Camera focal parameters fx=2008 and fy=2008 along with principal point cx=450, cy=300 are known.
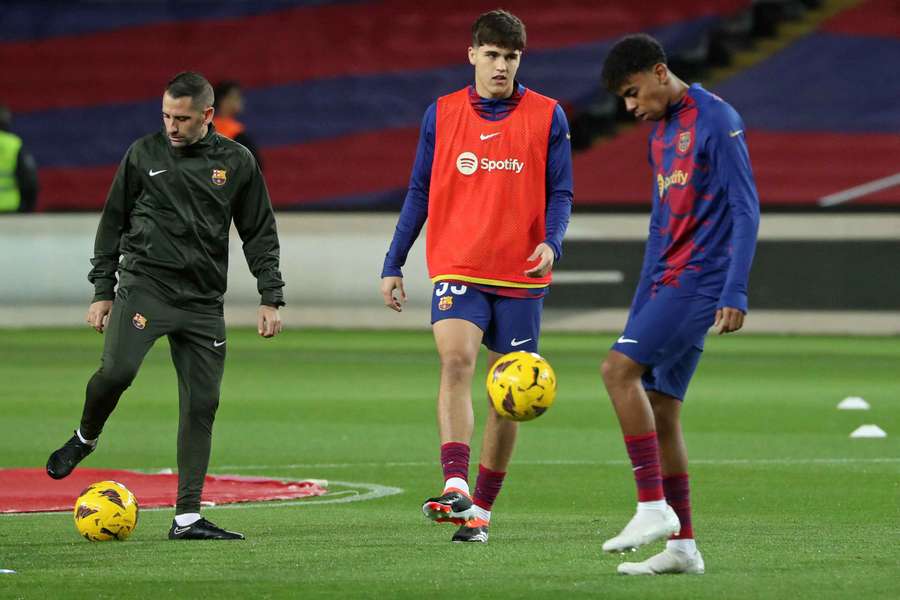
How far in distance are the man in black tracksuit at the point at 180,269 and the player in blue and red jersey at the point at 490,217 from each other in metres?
0.77

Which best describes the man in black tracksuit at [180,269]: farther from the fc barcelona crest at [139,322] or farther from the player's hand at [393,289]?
the player's hand at [393,289]

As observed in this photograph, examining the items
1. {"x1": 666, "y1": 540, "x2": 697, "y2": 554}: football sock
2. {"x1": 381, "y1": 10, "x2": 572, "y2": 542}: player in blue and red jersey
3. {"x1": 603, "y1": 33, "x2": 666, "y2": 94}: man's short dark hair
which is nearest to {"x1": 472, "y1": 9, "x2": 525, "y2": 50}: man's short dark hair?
{"x1": 381, "y1": 10, "x2": 572, "y2": 542}: player in blue and red jersey

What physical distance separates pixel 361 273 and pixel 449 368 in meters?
14.9

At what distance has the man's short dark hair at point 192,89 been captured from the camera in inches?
328

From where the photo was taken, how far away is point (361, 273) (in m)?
23.3

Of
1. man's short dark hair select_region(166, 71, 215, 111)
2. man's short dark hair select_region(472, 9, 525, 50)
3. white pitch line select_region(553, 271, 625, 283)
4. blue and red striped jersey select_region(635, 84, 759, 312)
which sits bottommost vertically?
white pitch line select_region(553, 271, 625, 283)

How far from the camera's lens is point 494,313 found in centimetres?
864

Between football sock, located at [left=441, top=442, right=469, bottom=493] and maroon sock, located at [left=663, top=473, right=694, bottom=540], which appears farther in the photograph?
football sock, located at [left=441, top=442, right=469, bottom=493]

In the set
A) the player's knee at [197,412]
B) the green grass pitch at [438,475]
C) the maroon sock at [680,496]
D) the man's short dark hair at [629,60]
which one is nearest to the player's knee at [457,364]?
the green grass pitch at [438,475]

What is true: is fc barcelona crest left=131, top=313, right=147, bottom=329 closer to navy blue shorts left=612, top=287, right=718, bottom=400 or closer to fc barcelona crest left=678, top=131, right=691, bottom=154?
navy blue shorts left=612, top=287, right=718, bottom=400

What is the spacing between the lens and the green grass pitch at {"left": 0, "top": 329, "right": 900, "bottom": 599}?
7.06m

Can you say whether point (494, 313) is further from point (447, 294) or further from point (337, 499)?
point (337, 499)

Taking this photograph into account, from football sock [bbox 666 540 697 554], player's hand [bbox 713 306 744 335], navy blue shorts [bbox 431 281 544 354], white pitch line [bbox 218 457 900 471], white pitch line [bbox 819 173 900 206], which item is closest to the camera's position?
player's hand [bbox 713 306 744 335]

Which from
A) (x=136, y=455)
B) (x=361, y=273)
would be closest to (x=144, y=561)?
(x=136, y=455)
